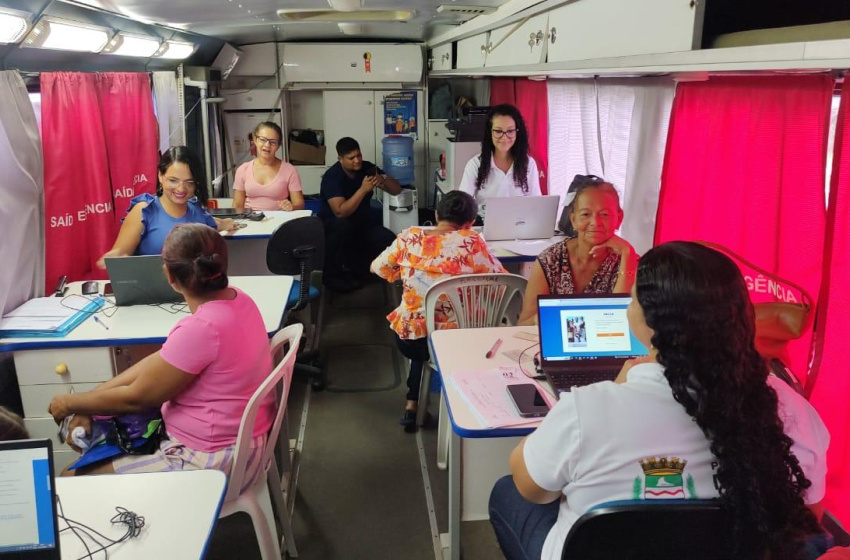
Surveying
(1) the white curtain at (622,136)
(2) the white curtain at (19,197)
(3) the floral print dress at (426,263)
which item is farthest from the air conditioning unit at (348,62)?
(3) the floral print dress at (426,263)

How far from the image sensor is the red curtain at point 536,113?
4645mm

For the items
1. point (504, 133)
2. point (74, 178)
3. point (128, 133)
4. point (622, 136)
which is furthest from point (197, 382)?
point (128, 133)

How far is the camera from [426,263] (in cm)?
278

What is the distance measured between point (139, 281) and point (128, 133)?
5.98 feet

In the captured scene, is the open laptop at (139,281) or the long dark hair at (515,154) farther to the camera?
the long dark hair at (515,154)

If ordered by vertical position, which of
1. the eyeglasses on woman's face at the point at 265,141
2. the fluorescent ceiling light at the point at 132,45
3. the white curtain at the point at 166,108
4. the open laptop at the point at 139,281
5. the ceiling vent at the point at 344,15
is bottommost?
the open laptop at the point at 139,281

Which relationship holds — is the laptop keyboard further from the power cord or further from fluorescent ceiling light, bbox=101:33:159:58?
fluorescent ceiling light, bbox=101:33:159:58

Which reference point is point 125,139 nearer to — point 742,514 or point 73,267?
point 73,267

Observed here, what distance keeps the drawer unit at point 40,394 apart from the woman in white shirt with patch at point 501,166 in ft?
8.23

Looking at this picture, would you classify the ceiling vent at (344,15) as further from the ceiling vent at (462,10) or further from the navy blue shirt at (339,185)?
the navy blue shirt at (339,185)

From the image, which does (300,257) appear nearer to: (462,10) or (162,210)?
(162,210)

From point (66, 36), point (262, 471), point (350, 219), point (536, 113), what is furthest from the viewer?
point (350, 219)

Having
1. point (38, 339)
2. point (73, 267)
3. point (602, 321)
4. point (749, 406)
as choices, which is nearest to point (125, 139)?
point (73, 267)

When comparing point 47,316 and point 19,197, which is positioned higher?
point 19,197
